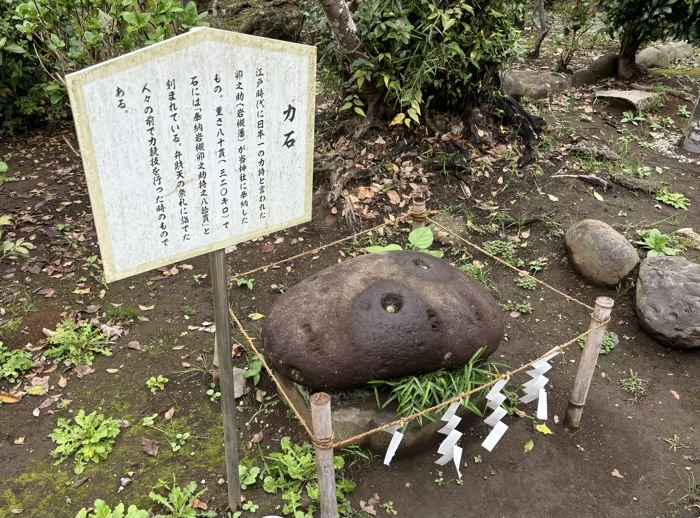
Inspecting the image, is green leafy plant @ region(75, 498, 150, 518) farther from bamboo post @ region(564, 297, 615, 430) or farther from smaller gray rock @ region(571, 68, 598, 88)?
smaller gray rock @ region(571, 68, 598, 88)

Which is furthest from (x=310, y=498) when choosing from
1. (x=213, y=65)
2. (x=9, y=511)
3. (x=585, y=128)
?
(x=585, y=128)

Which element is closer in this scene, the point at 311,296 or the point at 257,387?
the point at 311,296

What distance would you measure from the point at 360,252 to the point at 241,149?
3195 millimetres

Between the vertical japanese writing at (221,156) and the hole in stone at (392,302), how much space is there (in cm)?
128

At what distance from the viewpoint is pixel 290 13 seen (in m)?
9.91

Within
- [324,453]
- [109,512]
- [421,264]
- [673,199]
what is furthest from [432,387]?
[673,199]

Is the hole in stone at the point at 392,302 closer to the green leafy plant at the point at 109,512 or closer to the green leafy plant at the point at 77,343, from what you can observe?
the green leafy plant at the point at 109,512

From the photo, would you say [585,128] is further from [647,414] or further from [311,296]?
[311,296]

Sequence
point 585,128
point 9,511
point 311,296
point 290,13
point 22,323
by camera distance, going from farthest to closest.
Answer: point 290,13 → point 585,128 → point 22,323 → point 311,296 → point 9,511

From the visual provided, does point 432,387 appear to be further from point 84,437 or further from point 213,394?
point 84,437

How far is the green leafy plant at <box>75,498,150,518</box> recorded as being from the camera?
3.04 metres

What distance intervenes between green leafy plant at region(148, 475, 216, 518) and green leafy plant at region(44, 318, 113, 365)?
57.1 inches

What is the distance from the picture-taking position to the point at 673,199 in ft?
19.8

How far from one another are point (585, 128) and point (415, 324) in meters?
5.53
